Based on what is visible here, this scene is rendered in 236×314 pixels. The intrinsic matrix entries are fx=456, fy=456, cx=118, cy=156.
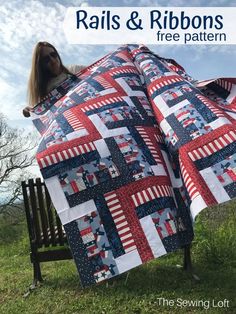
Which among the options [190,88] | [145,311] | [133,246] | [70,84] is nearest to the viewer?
[133,246]

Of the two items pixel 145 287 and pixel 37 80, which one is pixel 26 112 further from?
pixel 145 287

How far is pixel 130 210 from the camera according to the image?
275cm

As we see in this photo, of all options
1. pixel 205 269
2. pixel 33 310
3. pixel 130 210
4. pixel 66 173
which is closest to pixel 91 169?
pixel 66 173

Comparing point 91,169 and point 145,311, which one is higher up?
point 91,169

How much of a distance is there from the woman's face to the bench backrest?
888 millimetres

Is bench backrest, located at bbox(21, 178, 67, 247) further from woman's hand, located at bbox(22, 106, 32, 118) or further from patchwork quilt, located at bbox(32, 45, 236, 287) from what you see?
patchwork quilt, located at bbox(32, 45, 236, 287)

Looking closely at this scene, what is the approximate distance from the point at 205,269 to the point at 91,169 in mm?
1493

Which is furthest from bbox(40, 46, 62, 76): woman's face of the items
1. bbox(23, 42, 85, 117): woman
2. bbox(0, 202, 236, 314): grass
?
bbox(0, 202, 236, 314): grass

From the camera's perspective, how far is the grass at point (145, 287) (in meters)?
3.02

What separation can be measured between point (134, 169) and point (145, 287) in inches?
40.0

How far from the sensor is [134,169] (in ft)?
9.25

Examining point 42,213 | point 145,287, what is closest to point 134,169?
point 145,287

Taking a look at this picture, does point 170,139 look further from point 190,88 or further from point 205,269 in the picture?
point 205,269

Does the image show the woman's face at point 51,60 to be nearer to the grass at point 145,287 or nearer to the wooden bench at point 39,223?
the wooden bench at point 39,223
